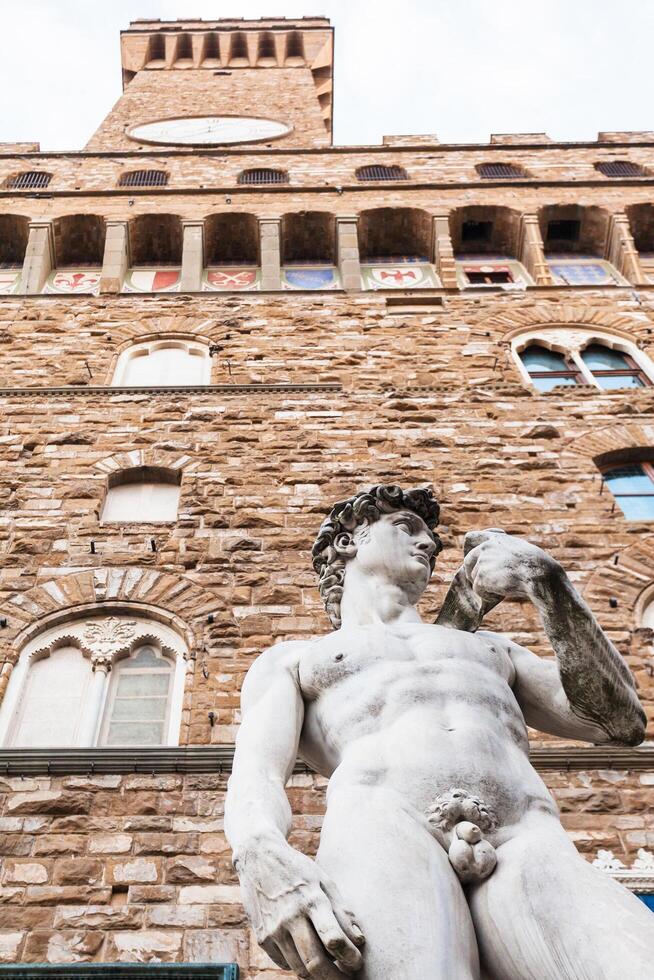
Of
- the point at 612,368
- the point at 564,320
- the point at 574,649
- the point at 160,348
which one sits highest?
the point at 564,320

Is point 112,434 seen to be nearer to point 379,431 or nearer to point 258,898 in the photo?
point 379,431

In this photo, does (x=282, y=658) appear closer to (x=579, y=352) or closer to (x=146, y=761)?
A: (x=146, y=761)

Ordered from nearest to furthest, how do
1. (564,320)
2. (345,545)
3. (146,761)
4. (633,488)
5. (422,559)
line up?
1. (422,559)
2. (345,545)
3. (146,761)
4. (633,488)
5. (564,320)

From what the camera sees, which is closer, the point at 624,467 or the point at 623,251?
the point at 624,467

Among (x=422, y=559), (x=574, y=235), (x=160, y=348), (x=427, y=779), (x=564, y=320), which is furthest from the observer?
(x=574, y=235)

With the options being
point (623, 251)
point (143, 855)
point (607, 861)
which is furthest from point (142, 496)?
point (623, 251)

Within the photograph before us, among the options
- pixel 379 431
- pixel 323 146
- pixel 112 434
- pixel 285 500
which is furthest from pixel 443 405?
pixel 323 146

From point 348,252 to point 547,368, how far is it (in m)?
3.52

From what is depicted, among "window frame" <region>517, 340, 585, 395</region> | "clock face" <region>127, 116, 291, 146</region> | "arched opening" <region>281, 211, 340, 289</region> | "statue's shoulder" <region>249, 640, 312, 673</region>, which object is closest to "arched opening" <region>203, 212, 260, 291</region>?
"arched opening" <region>281, 211, 340, 289</region>

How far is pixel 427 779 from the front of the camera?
273cm

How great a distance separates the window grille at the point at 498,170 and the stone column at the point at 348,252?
304 centimetres

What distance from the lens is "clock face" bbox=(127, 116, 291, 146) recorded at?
1912cm

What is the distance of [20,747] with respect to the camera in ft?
19.2

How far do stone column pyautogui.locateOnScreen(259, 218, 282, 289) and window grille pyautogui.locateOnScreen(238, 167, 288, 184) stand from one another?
1740 mm
